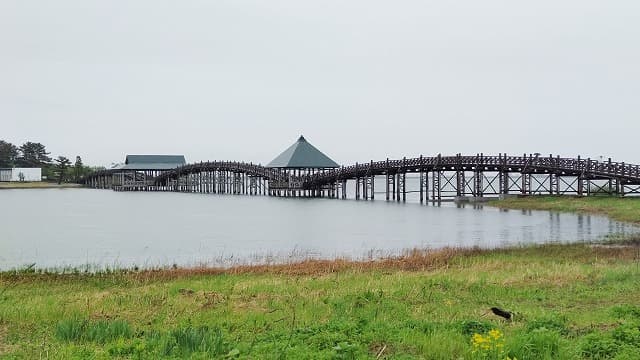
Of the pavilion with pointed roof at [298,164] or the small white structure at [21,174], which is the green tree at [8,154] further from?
the pavilion with pointed roof at [298,164]

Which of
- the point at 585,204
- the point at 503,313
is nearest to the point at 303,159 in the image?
the point at 585,204

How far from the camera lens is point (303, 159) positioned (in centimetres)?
9462

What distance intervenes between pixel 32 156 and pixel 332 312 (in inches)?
6821

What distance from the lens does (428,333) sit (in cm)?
901

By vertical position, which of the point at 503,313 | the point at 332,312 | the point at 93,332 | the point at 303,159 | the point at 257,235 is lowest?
the point at 257,235

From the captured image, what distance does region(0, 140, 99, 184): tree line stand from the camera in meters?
158

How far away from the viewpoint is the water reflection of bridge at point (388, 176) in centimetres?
5950

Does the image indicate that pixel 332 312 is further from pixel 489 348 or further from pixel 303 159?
pixel 303 159

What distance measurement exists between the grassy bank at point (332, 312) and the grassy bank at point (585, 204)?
2580 centimetres

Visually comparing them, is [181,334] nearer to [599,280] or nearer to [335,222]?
[599,280]

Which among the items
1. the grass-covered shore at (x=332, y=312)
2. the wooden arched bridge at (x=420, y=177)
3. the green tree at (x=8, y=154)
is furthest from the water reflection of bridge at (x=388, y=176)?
the grass-covered shore at (x=332, y=312)

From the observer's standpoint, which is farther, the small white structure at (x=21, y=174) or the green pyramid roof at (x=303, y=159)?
the small white structure at (x=21, y=174)

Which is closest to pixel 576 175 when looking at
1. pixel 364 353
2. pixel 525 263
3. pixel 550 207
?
pixel 550 207

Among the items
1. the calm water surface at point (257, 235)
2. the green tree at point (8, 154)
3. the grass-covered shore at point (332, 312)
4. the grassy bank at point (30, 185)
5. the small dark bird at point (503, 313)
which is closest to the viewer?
the grass-covered shore at point (332, 312)
